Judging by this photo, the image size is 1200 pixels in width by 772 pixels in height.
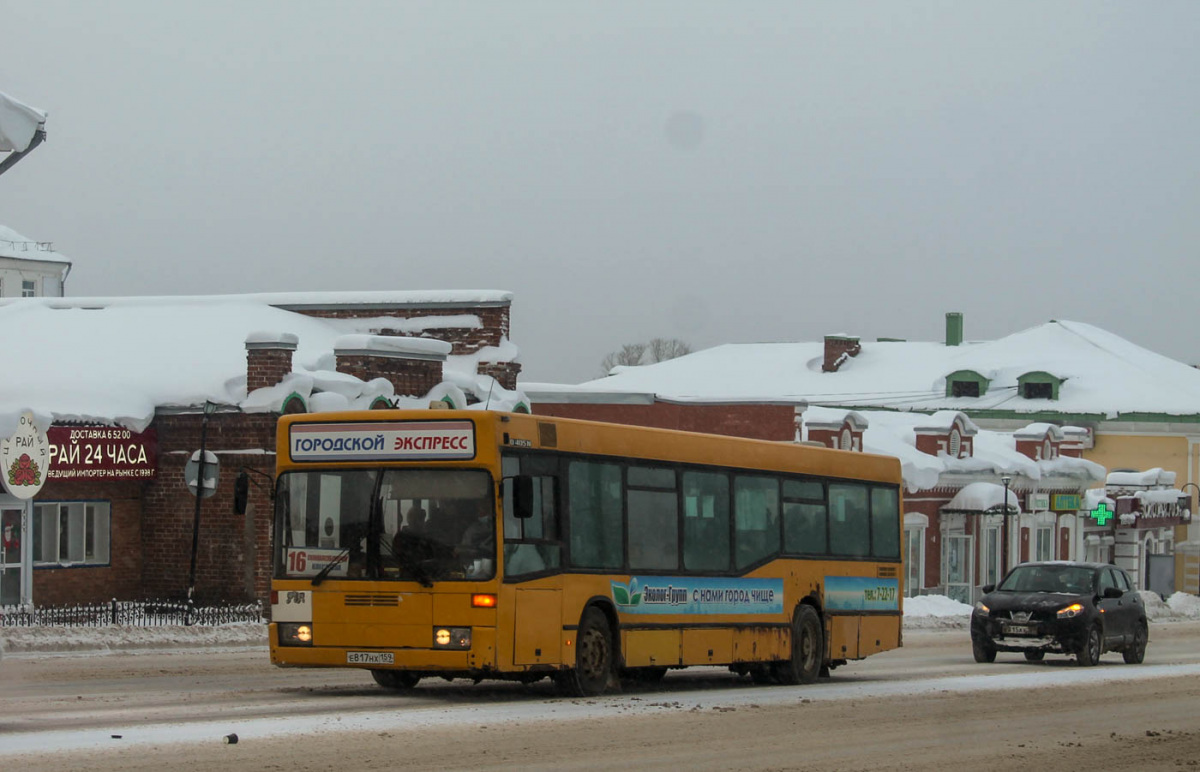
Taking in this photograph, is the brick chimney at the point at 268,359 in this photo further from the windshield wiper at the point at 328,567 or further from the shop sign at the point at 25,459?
the windshield wiper at the point at 328,567

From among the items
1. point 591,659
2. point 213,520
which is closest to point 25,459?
point 213,520

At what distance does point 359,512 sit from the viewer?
56.0 feet

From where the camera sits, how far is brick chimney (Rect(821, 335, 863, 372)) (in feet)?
287

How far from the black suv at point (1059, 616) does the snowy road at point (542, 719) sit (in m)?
2.51

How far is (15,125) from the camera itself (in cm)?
1302

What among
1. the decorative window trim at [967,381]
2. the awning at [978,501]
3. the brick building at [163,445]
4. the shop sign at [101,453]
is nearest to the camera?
Answer: the shop sign at [101,453]

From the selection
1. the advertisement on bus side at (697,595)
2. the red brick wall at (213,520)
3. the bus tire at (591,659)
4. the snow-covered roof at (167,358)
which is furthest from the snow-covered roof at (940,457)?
the bus tire at (591,659)

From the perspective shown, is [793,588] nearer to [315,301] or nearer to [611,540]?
[611,540]

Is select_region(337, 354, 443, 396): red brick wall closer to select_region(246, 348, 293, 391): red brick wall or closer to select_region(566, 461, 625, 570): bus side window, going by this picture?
select_region(246, 348, 293, 391): red brick wall

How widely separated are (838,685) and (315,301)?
2381 centimetres

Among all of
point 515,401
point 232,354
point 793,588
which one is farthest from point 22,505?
point 793,588

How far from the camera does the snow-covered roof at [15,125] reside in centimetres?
1295

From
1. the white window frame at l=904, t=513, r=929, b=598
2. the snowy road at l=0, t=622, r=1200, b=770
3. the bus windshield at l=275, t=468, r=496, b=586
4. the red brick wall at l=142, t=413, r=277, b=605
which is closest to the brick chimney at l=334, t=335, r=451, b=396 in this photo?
the red brick wall at l=142, t=413, r=277, b=605

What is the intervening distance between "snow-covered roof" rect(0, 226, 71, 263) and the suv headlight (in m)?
100.0
